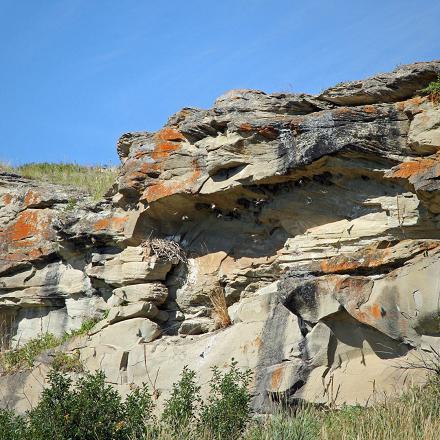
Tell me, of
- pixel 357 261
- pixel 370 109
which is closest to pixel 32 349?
pixel 357 261

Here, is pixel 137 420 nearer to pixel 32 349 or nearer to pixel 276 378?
pixel 276 378

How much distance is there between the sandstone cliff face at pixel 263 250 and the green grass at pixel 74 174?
185 centimetres

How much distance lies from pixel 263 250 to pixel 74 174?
9188 millimetres

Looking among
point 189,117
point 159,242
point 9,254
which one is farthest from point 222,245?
point 9,254

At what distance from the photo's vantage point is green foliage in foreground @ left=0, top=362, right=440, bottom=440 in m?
8.69

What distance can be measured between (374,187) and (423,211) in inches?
37.2

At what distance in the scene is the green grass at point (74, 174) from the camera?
17.7 meters

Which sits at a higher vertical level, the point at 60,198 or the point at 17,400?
the point at 60,198

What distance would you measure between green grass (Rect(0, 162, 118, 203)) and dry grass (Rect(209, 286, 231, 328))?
13.4 feet

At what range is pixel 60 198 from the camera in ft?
53.0

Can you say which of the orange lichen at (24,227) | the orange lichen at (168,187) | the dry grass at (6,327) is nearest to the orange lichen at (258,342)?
the orange lichen at (168,187)

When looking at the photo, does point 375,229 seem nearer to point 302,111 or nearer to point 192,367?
point 302,111

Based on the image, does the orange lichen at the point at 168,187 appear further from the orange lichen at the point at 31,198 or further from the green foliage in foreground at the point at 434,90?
the green foliage in foreground at the point at 434,90

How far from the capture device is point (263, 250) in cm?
1344
